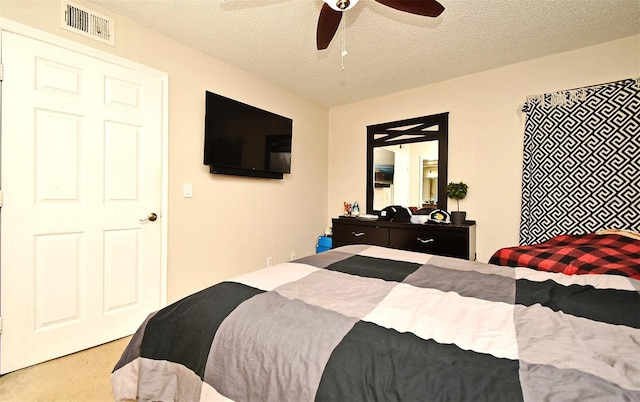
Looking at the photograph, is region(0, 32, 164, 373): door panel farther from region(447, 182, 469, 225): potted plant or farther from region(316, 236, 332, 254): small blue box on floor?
region(447, 182, 469, 225): potted plant

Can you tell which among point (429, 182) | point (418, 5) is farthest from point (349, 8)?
point (429, 182)

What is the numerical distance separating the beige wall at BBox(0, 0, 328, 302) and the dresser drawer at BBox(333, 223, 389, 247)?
559 millimetres

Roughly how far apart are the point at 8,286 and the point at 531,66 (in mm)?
4465

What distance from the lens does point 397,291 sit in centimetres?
112

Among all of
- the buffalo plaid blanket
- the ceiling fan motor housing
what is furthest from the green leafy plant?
the ceiling fan motor housing

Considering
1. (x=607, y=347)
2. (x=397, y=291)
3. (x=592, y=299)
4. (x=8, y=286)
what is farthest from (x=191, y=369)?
(x=8, y=286)

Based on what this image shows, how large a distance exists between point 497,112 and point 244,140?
2631mm

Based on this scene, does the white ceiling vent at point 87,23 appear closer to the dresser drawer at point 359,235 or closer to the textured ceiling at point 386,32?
the textured ceiling at point 386,32

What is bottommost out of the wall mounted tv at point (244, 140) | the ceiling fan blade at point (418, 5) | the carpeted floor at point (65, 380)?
the carpeted floor at point (65, 380)

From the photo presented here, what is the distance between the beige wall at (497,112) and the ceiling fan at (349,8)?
5.65 feet

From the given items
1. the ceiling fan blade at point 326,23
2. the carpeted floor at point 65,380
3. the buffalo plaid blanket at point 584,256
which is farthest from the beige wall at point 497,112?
the carpeted floor at point 65,380

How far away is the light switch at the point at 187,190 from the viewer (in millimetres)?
2529

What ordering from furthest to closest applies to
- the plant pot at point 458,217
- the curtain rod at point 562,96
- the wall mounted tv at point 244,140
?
the plant pot at point 458,217 → the wall mounted tv at point 244,140 → the curtain rod at point 562,96

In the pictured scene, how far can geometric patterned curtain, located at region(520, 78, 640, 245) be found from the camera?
2.20 m
